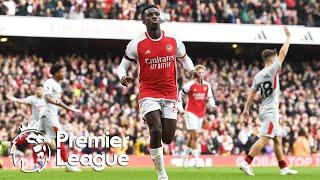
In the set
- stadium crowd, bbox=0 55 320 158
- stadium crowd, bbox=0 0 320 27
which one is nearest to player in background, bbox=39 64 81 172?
stadium crowd, bbox=0 55 320 158

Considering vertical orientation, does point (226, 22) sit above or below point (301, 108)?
above

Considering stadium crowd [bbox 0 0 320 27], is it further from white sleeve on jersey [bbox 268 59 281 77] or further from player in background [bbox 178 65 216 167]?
white sleeve on jersey [bbox 268 59 281 77]

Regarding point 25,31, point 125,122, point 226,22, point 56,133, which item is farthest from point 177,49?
point 226,22

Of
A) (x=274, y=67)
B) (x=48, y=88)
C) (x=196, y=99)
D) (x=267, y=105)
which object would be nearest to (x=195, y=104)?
(x=196, y=99)

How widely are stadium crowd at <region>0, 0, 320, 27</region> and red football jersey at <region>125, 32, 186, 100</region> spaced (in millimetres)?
19901

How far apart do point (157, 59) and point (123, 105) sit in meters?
18.5

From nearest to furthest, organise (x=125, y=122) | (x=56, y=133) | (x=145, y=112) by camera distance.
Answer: (x=145, y=112), (x=56, y=133), (x=125, y=122)

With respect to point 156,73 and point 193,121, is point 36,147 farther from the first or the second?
point 156,73

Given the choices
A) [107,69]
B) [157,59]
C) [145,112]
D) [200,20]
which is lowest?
[145,112]

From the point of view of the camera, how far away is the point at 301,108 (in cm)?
3259

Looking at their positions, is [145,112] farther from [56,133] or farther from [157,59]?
[56,133]

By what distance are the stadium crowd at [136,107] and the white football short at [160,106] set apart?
13.2m

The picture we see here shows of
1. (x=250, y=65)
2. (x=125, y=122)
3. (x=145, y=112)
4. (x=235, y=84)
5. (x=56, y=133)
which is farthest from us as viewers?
(x=250, y=65)

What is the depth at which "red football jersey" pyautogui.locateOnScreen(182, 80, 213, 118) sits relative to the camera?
21.1 meters
